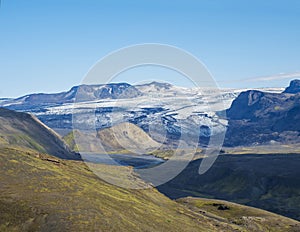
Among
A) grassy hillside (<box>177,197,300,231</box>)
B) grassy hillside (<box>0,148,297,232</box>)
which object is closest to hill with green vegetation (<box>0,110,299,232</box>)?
grassy hillside (<box>0,148,297,232</box>)

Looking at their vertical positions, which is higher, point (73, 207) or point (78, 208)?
point (73, 207)

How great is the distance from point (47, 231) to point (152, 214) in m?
36.1

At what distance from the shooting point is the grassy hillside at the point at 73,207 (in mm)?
83750

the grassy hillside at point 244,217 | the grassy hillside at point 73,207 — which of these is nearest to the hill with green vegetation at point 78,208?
the grassy hillside at point 73,207

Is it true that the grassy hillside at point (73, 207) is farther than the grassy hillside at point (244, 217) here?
No

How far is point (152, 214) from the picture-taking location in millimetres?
109250

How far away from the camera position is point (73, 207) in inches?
3578

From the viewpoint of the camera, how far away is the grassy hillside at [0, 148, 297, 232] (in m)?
83.8

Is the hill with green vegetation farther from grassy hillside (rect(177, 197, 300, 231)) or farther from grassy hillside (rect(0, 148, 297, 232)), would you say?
grassy hillside (rect(177, 197, 300, 231))

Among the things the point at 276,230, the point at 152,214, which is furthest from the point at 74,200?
the point at 276,230

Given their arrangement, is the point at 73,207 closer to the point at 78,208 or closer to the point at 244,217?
the point at 78,208

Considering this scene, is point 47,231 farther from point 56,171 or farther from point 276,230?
point 276,230

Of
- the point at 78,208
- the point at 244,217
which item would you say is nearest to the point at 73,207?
the point at 78,208

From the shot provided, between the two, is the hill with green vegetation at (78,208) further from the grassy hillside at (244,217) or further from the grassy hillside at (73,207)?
the grassy hillside at (244,217)
